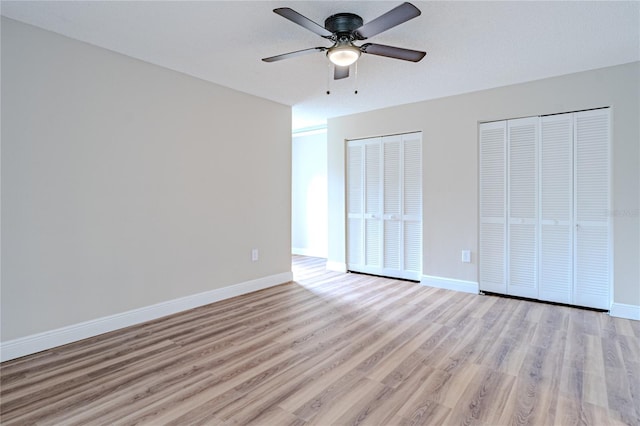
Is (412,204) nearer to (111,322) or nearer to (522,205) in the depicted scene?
(522,205)

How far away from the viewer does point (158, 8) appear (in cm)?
230

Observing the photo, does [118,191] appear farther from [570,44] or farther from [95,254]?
[570,44]

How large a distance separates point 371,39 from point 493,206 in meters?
2.51

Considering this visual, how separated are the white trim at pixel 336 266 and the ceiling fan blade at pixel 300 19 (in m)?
3.62

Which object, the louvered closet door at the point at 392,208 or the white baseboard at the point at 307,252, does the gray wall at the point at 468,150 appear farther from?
the white baseboard at the point at 307,252

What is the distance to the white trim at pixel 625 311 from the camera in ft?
10.5

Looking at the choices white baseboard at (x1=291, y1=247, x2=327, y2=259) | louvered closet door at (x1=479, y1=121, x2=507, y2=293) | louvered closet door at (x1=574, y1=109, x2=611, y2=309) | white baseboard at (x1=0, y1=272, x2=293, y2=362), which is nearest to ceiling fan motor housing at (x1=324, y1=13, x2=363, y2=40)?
louvered closet door at (x1=479, y1=121, x2=507, y2=293)

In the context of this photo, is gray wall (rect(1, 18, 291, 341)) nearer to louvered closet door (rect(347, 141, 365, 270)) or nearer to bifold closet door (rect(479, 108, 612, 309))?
louvered closet door (rect(347, 141, 365, 270))

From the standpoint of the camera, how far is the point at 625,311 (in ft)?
10.7

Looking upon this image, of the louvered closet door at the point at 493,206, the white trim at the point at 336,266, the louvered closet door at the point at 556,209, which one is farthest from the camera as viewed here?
the white trim at the point at 336,266

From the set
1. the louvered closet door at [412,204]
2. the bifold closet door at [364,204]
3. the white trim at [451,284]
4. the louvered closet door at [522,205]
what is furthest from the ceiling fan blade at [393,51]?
the white trim at [451,284]

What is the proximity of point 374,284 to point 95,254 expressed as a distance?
3.22m

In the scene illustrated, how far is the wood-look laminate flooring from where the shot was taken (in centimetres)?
182

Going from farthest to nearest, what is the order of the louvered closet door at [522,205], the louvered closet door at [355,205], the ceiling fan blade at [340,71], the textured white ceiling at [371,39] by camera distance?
the louvered closet door at [355,205] → the louvered closet door at [522,205] → the ceiling fan blade at [340,71] → the textured white ceiling at [371,39]
